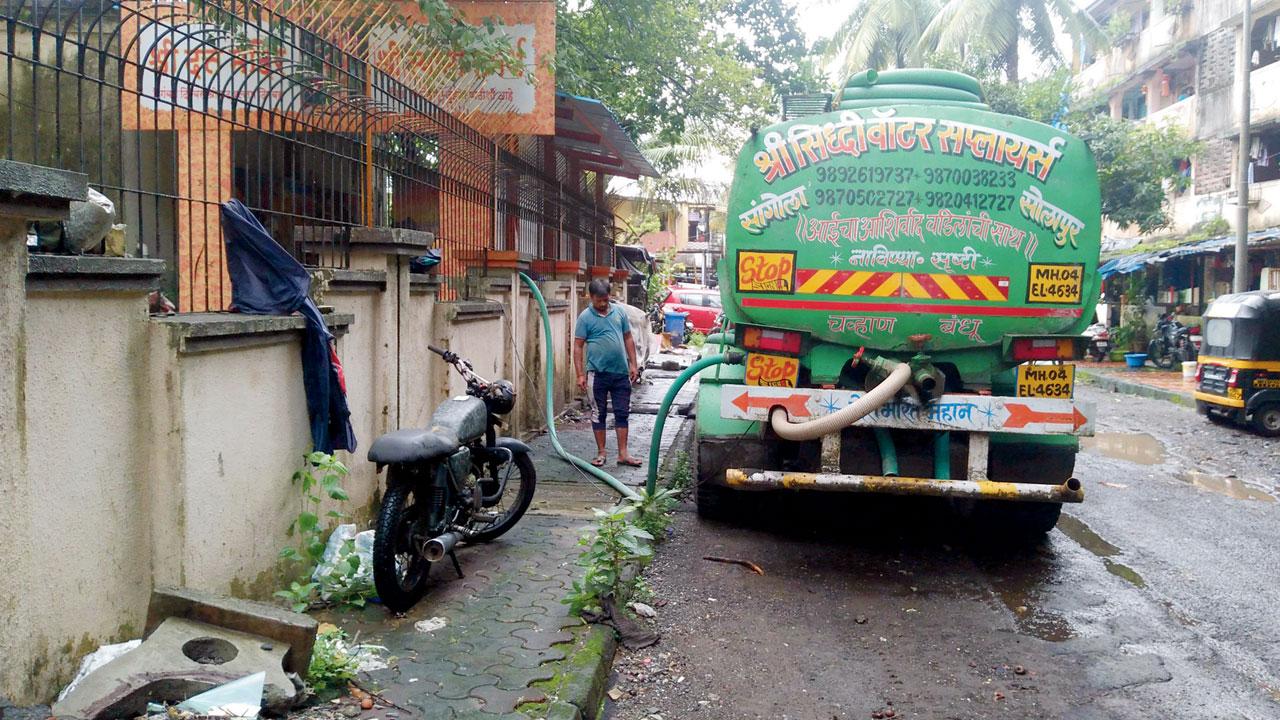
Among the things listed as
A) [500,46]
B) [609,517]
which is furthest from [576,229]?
[609,517]

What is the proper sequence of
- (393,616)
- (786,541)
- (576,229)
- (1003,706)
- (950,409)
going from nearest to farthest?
(1003,706) → (393,616) → (950,409) → (786,541) → (576,229)

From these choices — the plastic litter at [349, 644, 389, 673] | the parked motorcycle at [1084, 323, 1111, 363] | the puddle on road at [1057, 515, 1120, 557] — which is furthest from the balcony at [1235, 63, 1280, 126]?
the plastic litter at [349, 644, 389, 673]

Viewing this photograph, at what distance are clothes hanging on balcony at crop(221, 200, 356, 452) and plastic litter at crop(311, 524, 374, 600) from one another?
1.54 feet

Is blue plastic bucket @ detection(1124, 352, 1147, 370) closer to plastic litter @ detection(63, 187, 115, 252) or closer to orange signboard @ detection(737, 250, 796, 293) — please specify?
orange signboard @ detection(737, 250, 796, 293)

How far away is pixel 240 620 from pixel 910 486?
11.6 ft

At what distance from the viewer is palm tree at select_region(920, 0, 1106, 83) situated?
2486cm

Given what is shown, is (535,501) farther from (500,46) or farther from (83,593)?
(83,593)

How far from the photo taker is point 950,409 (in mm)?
5723

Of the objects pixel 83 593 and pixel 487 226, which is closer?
pixel 83 593

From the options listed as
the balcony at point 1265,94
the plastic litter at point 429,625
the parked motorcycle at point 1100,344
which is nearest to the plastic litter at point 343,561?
the plastic litter at point 429,625

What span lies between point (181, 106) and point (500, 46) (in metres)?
4.35

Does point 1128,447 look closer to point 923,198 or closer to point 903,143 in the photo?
point 923,198

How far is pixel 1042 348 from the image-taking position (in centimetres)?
590

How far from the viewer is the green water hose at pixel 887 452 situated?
19.2 ft
